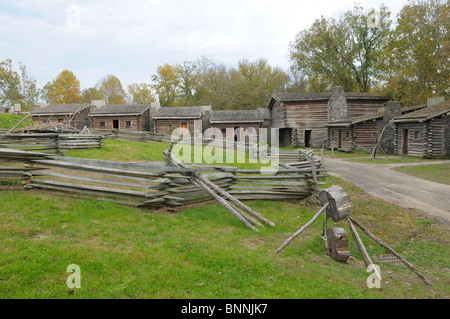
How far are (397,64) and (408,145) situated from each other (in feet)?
50.8

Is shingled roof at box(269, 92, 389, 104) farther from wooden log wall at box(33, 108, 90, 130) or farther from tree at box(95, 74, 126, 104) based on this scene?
tree at box(95, 74, 126, 104)

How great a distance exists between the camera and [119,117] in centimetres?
3384

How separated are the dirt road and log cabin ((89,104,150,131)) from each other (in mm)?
24651

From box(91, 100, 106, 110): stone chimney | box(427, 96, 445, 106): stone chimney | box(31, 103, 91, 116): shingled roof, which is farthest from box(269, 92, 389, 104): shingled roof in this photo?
box(31, 103, 91, 116): shingled roof

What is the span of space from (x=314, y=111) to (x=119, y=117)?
23337 millimetres

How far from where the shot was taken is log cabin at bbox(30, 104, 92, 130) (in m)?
33.4

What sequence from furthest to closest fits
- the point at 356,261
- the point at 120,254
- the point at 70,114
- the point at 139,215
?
the point at 70,114, the point at 139,215, the point at 356,261, the point at 120,254

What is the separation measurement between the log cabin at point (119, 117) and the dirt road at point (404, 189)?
24651 millimetres

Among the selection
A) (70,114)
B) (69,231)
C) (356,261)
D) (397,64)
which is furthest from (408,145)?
(70,114)

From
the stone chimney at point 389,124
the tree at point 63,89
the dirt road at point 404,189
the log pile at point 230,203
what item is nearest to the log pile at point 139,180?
the log pile at point 230,203

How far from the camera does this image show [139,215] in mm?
6523

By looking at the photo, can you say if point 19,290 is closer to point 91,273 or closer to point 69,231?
point 91,273

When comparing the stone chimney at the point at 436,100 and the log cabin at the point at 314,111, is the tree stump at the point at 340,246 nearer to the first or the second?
the stone chimney at the point at 436,100

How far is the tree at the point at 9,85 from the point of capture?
46.8m
